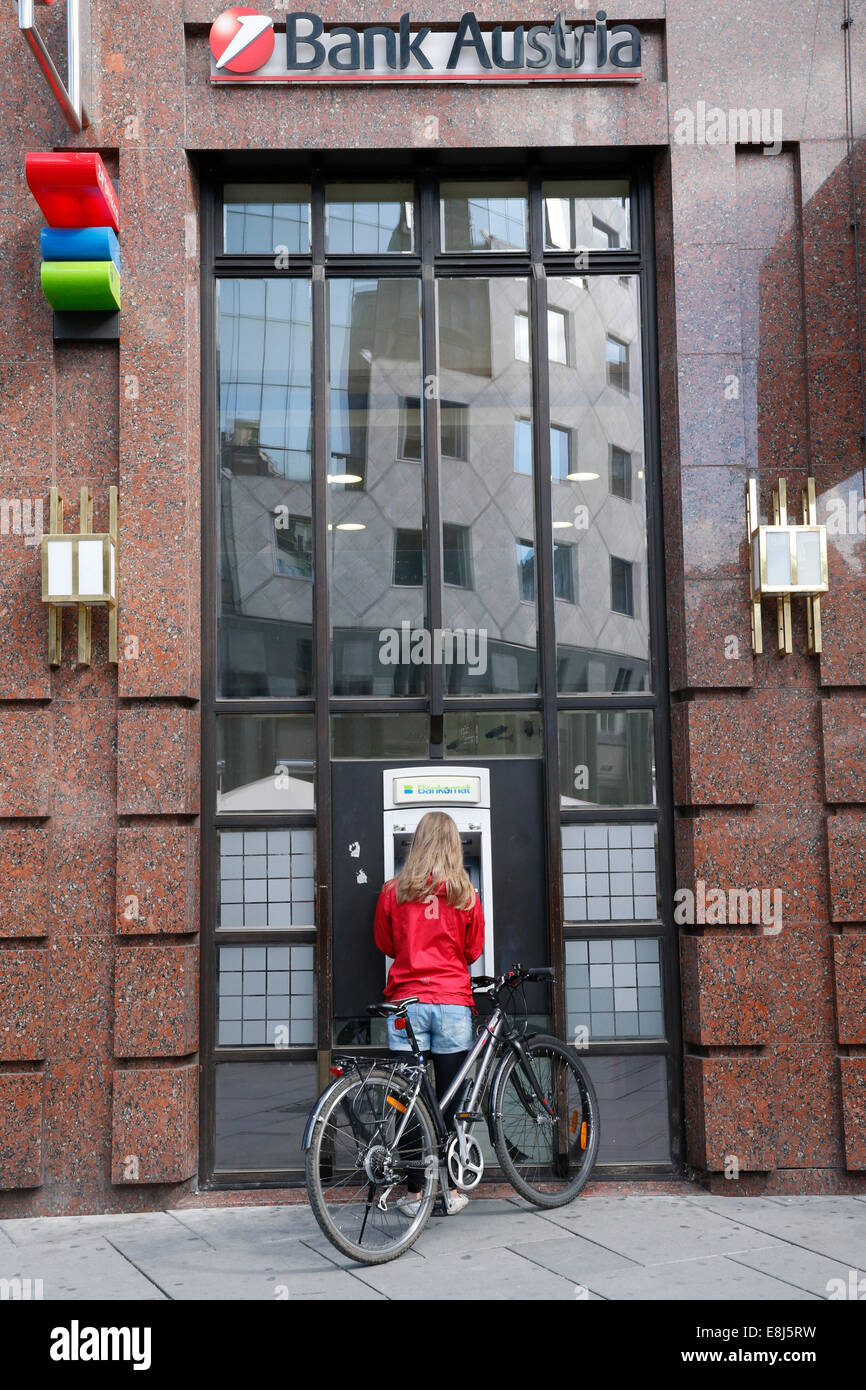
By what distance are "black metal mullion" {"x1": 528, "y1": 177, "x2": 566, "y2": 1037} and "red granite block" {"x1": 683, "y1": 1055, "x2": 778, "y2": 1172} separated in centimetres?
83

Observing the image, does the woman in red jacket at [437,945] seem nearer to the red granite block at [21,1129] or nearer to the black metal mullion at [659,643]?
the black metal mullion at [659,643]

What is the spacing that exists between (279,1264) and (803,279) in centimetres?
568

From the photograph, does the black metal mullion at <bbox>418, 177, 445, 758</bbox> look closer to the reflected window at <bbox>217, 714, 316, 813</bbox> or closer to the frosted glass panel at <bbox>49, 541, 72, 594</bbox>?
the reflected window at <bbox>217, 714, 316, 813</bbox>

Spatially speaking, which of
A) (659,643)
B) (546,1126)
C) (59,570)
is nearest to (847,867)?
(659,643)

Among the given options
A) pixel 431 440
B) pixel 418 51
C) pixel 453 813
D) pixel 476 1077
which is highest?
pixel 418 51

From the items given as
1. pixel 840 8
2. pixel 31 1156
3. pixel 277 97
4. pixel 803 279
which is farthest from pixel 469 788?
pixel 840 8

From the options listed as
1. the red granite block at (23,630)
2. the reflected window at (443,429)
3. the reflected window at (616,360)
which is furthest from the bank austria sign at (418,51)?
the red granite block at (23,630)

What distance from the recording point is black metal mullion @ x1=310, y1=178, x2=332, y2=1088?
6.50 meters

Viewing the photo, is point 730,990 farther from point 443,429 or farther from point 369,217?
point 369,217

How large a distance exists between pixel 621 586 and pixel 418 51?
10.4 ft

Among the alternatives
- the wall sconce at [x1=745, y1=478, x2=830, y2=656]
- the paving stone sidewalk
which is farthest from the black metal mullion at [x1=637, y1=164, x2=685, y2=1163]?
the paving stone sidewalk

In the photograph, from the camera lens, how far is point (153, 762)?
635 cm

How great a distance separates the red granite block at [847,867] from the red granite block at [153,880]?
3.39 m

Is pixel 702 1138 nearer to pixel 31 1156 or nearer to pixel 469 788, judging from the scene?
pixel 469 788
